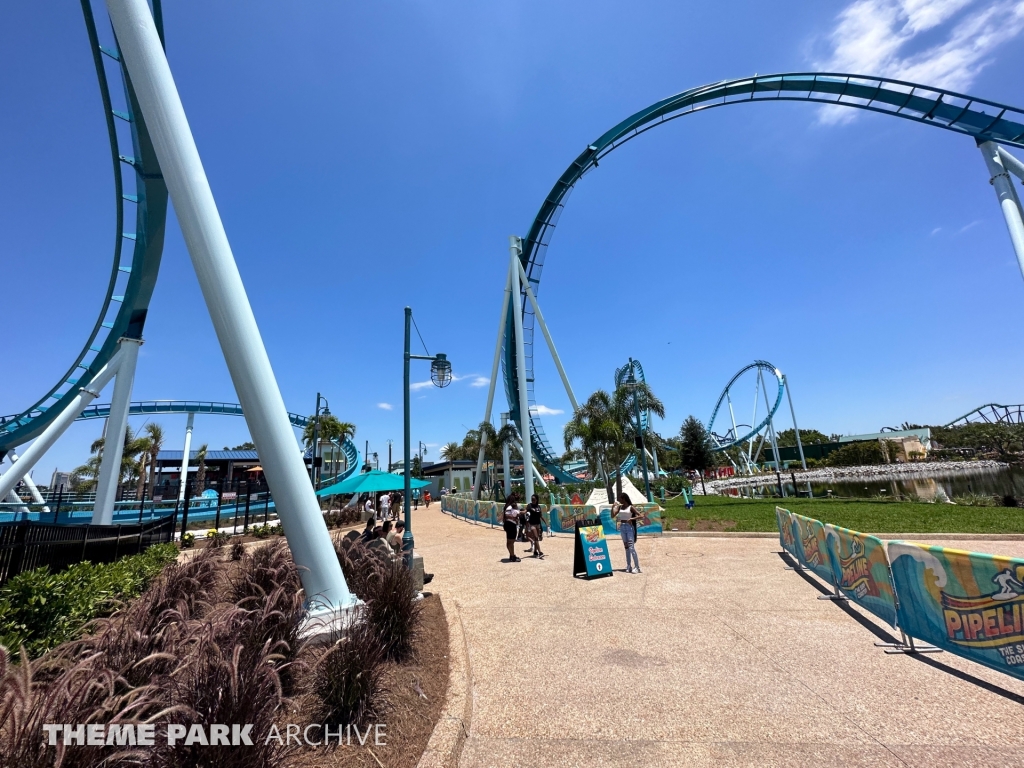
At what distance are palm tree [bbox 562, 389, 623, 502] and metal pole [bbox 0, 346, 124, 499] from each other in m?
22.2

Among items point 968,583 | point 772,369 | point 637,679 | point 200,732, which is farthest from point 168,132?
point 772,369

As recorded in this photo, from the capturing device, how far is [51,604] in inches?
191

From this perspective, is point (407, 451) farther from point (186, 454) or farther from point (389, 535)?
point (186, 454)

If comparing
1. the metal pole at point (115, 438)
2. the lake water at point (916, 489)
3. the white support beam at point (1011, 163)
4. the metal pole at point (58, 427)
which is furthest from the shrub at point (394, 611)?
the lake water at point (916, 489)

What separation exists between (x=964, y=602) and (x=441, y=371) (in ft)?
31.1

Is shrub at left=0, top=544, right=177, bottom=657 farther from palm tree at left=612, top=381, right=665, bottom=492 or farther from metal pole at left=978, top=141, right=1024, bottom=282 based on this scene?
palm tree at left=612, top=381, right=665, bottom=492

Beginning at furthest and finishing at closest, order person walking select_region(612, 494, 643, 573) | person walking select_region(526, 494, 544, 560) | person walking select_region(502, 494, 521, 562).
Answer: person walking select_region(526, 494, 544, 560) < person walking select_region(502, 494, 521, 562) < person walking select_region(612, 494, 643, 573)

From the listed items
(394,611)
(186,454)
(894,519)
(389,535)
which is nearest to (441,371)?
(389,535)

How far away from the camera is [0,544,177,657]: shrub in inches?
175

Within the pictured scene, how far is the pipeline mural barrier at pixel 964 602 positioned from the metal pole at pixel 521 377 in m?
18.8

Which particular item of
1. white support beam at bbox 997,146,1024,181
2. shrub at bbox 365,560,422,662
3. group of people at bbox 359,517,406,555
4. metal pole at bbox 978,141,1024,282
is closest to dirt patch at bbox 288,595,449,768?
shrub at bbox 365,560,422,662

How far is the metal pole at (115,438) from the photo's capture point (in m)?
13.4

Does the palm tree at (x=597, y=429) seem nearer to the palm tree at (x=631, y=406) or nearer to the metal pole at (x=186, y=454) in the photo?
the palm tree at (x=631, y=406)

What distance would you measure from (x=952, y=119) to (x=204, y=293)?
907 inches
